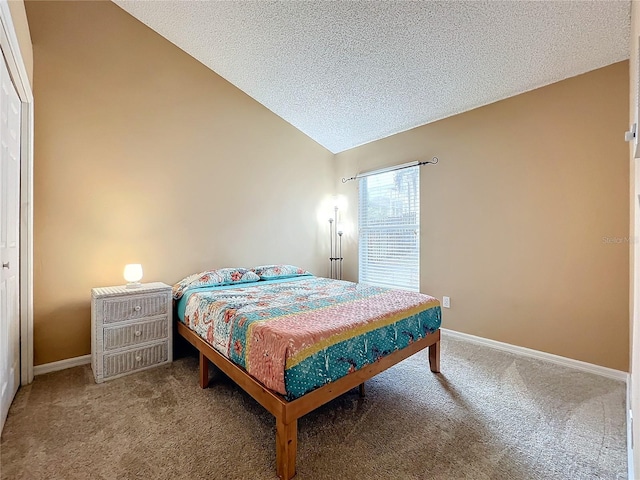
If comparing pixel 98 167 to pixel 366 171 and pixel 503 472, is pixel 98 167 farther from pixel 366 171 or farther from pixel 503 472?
pixel 503 472

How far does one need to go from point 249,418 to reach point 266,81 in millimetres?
3140

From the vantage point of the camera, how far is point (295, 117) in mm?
3764

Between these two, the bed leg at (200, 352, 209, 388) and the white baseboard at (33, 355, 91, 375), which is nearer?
the bed leg at (200, 352, 209, 388)

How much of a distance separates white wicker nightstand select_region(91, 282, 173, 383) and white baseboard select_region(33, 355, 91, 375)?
274 millimetres

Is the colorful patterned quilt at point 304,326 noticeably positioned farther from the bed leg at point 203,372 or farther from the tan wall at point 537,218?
the tan wall at point 537,218

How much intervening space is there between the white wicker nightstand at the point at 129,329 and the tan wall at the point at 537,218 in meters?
2.70

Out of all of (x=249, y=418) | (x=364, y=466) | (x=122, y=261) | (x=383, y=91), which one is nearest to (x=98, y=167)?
(x=122, y=261)

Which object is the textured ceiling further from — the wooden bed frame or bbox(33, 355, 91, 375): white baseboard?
bbox(33, 355, 91, 375): white baseboard

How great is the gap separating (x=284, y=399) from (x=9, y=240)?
1.99m

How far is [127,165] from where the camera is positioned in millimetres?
2691

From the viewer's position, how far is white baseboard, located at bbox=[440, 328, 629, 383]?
7.24 ft

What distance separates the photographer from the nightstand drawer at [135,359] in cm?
222

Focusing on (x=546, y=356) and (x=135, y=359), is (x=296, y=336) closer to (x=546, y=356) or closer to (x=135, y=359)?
(x=135, y=359)

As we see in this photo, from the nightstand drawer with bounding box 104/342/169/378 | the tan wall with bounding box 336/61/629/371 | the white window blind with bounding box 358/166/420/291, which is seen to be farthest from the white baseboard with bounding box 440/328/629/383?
the nightstand drawer with bounding box 104/342/169/378
